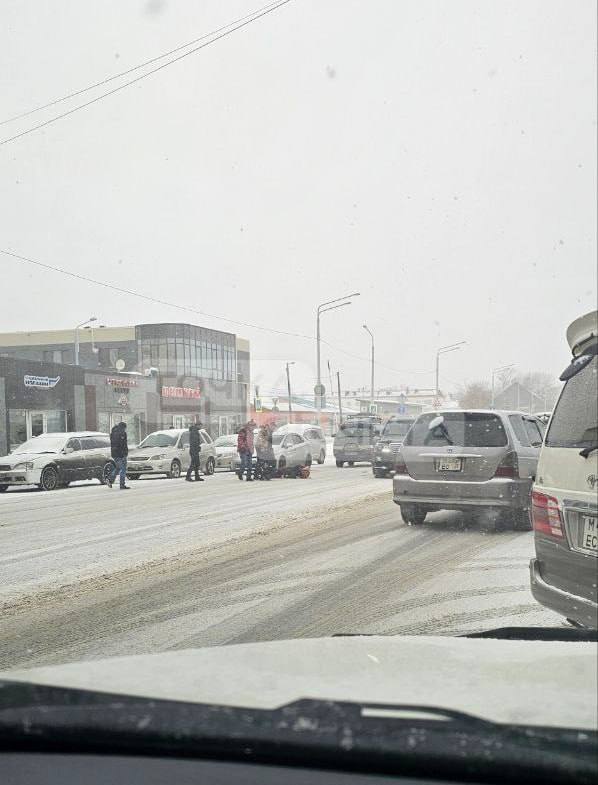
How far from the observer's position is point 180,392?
51594 millimetres

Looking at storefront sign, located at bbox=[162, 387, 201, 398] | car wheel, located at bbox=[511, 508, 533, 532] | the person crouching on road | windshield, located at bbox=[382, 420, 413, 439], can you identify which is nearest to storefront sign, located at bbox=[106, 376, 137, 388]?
storefront sign, located at bbox=[162, 387, 201, 398]

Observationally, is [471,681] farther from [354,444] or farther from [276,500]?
[354,444]

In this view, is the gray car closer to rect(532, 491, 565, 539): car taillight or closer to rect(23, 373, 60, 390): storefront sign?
rect(532, 491, 565, 539): car taillight

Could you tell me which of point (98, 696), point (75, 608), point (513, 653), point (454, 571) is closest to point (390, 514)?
point (454, 571)

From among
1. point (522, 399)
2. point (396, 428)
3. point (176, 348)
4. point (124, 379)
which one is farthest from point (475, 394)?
point (396, 428)

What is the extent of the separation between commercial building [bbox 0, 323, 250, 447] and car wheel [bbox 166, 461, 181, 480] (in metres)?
10.0

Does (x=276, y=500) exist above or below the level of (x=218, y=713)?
below

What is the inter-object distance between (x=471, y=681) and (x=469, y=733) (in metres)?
0.57

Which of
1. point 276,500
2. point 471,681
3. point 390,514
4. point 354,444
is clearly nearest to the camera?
point 471,681

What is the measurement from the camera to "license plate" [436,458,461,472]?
10.5m

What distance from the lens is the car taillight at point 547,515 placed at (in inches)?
165

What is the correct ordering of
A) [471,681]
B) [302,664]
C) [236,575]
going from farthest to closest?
1. [236,575]
2. [302,664]
3. [471,681]

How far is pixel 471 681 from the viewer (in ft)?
7.11

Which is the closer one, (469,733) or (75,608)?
(469,733)
